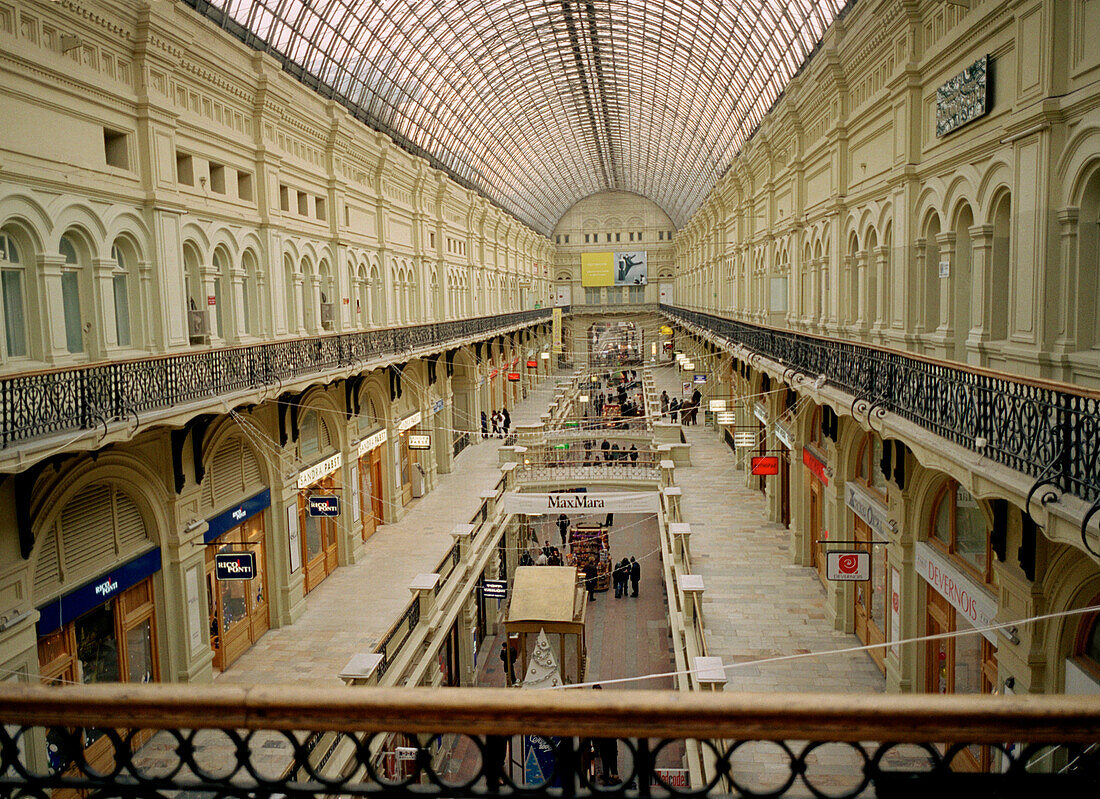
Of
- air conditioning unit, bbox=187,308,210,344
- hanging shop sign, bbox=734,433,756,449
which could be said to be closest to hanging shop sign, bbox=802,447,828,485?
hanging shop sign, bbox=734,433,756,449

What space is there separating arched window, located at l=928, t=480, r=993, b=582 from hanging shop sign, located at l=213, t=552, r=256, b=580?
10730 millimetres

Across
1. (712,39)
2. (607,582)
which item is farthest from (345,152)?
(712,39)

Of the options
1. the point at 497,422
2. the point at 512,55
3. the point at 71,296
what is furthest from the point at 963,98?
the point at 512,55

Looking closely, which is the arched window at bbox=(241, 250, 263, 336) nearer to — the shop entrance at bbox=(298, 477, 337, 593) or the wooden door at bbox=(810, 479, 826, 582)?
the shop entrance at bbox=(298, 477, 337, 593)

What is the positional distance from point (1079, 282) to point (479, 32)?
33497mm

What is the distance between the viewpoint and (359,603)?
17844mm

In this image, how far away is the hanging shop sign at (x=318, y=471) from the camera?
1745cm

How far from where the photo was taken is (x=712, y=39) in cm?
3350

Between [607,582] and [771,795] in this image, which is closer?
[771,795]

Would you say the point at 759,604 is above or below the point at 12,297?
below

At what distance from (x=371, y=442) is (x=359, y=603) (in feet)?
20.6

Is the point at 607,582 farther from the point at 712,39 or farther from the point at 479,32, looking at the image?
the point at 479,32

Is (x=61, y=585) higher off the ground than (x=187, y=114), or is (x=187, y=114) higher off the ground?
(x=187, y=114)

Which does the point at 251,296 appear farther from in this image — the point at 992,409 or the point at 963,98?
the point at 992,409
